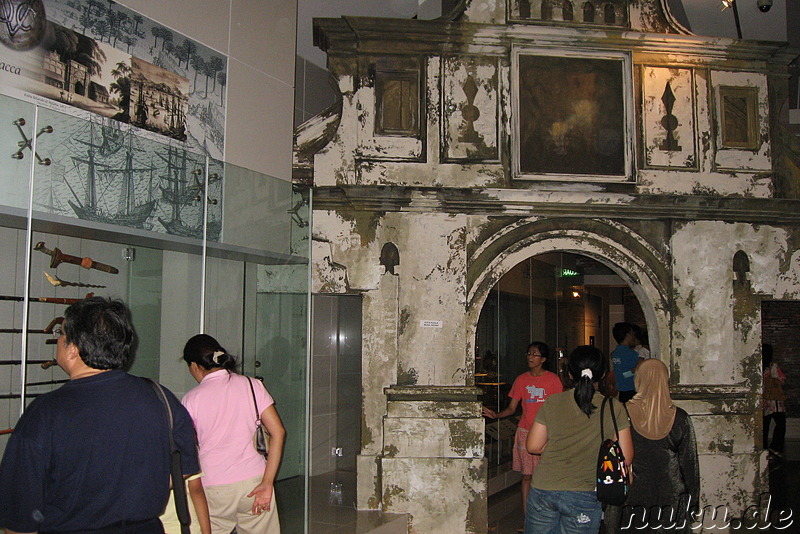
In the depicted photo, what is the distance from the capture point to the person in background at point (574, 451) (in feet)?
13.3

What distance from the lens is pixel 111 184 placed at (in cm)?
445

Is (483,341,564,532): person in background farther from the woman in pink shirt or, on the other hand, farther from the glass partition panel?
the woman in pink shirt

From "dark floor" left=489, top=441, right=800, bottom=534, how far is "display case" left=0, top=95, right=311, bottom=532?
114 inches

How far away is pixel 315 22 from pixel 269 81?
2.78 feet

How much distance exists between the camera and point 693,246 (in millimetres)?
8008

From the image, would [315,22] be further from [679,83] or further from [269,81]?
[679,83]

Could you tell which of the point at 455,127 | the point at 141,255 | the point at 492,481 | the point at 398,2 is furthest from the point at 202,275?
the point at 398,2

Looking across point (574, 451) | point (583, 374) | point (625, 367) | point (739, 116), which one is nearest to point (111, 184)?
point (583, 374)

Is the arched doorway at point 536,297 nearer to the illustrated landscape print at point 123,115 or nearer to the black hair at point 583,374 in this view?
the illustrated landscape print at point 123,115

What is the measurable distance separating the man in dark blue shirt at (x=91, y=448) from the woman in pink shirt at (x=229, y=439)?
1.18 m

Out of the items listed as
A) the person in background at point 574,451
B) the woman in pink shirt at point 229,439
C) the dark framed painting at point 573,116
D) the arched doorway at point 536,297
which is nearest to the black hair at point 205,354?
the woman in pink shirt at point 229,439

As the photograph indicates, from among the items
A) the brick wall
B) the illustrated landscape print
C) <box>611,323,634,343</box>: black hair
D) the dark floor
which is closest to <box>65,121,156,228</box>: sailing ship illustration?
the illustrated landscape print

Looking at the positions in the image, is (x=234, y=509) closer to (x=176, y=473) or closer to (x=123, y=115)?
(x=176, y=473)

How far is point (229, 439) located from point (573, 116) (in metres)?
5.32
